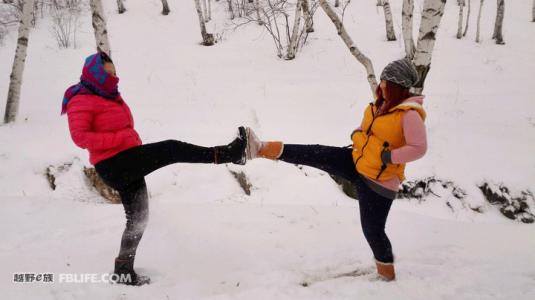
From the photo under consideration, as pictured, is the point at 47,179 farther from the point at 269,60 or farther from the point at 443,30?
the point at 443,30

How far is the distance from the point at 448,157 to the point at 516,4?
700 inches

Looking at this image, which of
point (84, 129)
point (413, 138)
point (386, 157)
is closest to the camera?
point (413, 138)

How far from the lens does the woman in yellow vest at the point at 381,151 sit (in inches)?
98.8

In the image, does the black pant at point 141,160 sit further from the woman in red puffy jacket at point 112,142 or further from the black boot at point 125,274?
the black boot at point 125,274

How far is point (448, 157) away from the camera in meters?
6.60

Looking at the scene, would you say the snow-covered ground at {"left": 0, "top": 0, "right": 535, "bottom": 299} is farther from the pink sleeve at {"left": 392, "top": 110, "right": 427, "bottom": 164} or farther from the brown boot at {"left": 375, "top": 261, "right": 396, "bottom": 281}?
the pink sleeve at {"left": 392, "top": 110, "right": 427, "bottom": 164}

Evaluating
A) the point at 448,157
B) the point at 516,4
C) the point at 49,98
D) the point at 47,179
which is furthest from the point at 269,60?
the point at 516,4

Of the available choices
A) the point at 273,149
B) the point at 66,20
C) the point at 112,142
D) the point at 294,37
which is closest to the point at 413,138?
the point at 273,149

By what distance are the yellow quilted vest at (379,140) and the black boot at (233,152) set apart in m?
0.95

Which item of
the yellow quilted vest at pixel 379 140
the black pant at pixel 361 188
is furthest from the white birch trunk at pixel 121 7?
the yellow quilted vest at pixel 379 140

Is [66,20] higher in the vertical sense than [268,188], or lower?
higher

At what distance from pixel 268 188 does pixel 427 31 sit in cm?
363

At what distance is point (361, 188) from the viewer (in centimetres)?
290

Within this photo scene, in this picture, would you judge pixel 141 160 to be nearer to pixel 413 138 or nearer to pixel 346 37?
pixel 413 138
